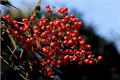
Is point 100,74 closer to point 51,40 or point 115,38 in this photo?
point 115,38

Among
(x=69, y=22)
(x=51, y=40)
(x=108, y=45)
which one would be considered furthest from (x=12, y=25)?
(x=108, y=45)

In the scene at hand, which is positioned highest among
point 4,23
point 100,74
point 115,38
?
point 115,38

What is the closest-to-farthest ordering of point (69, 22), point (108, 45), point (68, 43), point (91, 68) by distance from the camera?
point (68, 43), point (69, 22), point (91, 68), point (108, 45)

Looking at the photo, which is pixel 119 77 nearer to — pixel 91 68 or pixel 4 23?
pixel 91 68

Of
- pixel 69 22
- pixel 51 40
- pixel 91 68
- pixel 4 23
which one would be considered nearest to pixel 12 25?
pixel 4 23

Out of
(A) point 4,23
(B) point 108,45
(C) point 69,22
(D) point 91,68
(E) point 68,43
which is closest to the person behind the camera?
(A) point 4,23

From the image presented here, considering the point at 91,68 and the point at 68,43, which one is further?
the point at 91,68

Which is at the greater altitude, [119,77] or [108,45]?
[108,45]
